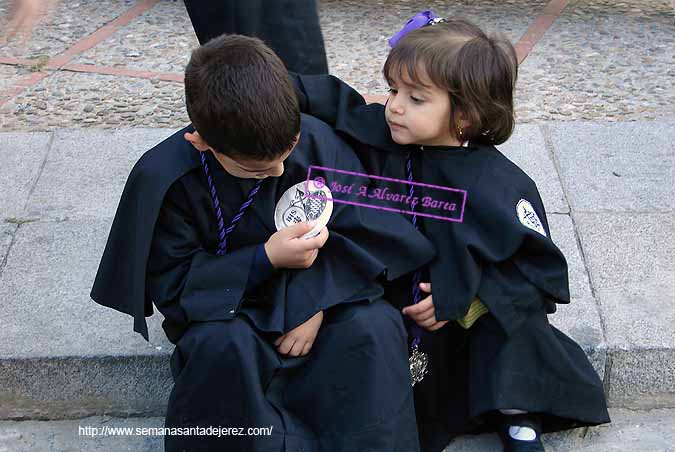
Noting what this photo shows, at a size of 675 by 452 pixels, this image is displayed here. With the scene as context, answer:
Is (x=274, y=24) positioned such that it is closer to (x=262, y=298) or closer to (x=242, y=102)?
(x=242, y=102)

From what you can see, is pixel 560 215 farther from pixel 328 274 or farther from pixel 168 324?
pixel 168 324

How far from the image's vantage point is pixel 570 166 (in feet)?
11.0

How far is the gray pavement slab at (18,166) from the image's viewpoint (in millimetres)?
3184

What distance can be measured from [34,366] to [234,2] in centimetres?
117

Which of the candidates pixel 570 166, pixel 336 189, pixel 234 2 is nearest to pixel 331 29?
pixel 570 166

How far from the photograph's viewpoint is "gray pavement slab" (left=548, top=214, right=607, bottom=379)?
256 centimetres

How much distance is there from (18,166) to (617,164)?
7.42 ft

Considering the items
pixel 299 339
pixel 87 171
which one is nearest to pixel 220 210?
pixel 299 339

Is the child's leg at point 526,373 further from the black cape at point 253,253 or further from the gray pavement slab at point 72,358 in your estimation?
the gray pavement slab at point 72,358

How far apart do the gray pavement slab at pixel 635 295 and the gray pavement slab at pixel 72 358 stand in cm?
131

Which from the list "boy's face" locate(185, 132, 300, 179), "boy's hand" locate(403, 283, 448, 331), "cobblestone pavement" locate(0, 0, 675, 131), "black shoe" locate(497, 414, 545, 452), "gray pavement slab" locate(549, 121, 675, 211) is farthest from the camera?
"cobblestone pavement" locate(0, 0, 675, 131)

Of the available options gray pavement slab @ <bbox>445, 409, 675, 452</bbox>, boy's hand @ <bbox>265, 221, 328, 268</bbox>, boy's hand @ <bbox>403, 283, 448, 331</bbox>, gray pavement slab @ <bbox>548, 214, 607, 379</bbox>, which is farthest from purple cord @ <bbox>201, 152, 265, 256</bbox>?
gray pavement slab @ <bbox>548, 214, 607, 379</bbox>

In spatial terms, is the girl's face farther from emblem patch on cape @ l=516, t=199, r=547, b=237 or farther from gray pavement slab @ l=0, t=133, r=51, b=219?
gray pavement slab @ l=0, t=133, r=51, b=219

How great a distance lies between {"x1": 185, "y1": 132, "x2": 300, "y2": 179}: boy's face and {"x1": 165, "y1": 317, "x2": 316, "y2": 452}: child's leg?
0.34 metres
